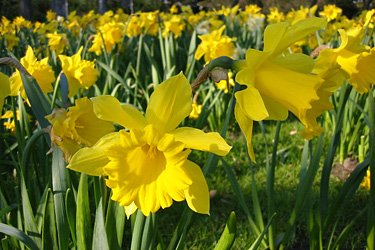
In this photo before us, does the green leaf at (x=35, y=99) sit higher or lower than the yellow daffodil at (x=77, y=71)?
higher

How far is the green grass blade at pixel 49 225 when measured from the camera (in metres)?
1.20

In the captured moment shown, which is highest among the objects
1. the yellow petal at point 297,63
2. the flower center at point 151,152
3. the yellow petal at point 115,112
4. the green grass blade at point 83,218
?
the yellow petal at point 297,63

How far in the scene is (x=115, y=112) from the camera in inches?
32.5

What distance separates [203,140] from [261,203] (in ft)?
5.69

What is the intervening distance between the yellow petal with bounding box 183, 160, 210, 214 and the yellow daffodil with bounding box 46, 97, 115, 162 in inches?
10.9

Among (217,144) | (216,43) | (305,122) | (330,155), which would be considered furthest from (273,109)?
(216,43)

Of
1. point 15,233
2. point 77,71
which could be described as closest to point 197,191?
point 15,233

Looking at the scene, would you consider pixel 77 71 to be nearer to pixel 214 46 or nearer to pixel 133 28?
pixel 214 46

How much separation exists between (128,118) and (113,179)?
0.47 ft

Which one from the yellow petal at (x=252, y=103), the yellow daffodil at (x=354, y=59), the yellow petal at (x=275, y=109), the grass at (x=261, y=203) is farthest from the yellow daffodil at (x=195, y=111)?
the yellow petal at (x=252, y=103)

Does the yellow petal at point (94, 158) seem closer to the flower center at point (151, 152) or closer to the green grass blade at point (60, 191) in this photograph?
the flower center at point (151, 152)

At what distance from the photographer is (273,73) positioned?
0.85 meters

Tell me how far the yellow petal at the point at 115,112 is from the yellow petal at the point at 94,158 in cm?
6

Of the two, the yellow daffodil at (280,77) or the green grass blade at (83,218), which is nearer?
the yellow daffodil at (280,77)
